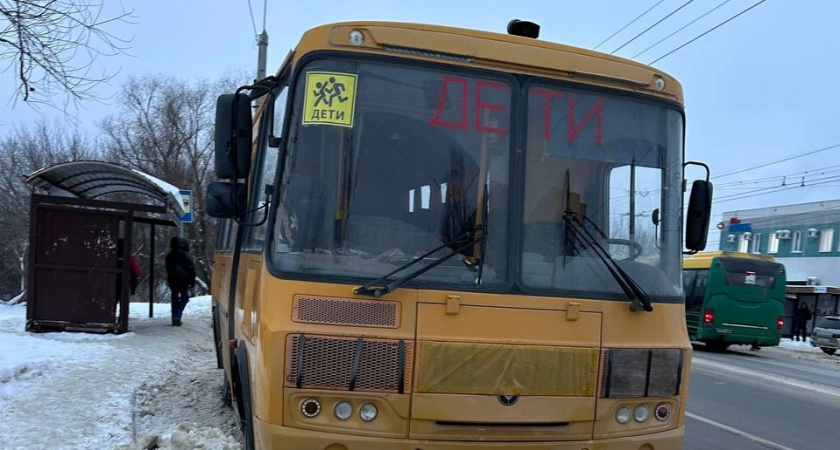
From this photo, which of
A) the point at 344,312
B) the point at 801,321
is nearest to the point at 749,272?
the point at 801,321

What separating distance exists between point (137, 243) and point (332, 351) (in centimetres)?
3118

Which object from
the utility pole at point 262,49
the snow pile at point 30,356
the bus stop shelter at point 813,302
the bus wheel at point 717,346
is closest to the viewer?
the snow pile at point 30,356

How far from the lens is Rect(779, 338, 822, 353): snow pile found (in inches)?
990

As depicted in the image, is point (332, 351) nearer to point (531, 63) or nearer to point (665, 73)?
point (531, 63)

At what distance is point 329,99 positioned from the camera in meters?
3.59

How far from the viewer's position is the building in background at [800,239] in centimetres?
3809

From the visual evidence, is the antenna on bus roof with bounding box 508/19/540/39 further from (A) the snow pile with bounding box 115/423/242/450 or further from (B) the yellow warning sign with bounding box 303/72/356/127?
(A) the snow pile with bounding box 115/423/242/450

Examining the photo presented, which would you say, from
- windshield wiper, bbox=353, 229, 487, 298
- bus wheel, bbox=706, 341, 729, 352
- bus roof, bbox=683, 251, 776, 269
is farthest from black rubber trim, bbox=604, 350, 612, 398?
bus wheel, bbox=706, 341, 729, 352

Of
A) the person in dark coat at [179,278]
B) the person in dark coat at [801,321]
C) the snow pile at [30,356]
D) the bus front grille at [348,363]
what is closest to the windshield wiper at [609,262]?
the bus front grille at [348,363]

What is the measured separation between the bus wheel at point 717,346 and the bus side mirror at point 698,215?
18.6 m

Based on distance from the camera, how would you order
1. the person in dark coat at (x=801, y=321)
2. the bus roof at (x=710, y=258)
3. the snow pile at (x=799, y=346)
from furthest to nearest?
the person in dark coat at (x=801, y=321)
the snow pile at (x=799, y=346)
the bus roof at (x=710, y=258)

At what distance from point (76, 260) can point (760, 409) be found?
34.1ft

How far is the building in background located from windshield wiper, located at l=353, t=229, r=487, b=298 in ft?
112

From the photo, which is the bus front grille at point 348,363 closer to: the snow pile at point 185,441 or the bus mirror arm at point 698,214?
the bus mirror arm at point 698,214
